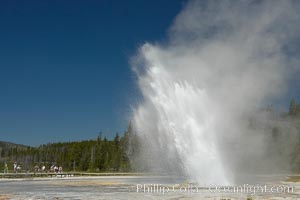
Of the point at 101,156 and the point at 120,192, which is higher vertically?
the point at 101,156

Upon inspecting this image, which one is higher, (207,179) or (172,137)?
(172,137)

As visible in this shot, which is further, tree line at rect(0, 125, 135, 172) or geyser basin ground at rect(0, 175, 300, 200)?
tree line at rect(0, 125, 135, 172)

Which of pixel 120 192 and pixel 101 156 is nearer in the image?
pixel 120 192

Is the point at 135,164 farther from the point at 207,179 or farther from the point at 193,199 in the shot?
the point at 193,199

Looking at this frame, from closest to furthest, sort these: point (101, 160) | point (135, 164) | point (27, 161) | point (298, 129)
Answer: point (298, 129) → point (135, 164) → point (101, 160) → point (27, 161)

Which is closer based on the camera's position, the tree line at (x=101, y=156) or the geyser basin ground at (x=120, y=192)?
the geyser basin ground at (x=120, y=192)

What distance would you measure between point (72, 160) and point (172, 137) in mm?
81339

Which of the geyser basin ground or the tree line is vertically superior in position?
the tree line

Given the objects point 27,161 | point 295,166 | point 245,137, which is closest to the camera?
point 245,137

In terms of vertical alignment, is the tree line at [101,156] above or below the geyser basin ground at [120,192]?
above

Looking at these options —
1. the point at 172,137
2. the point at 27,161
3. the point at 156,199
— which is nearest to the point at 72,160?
the point at 27,161

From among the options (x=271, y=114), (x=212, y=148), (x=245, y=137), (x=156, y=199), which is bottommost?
(x=156, y=199)

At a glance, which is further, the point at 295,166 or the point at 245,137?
the point at 295,166

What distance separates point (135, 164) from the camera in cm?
9544
